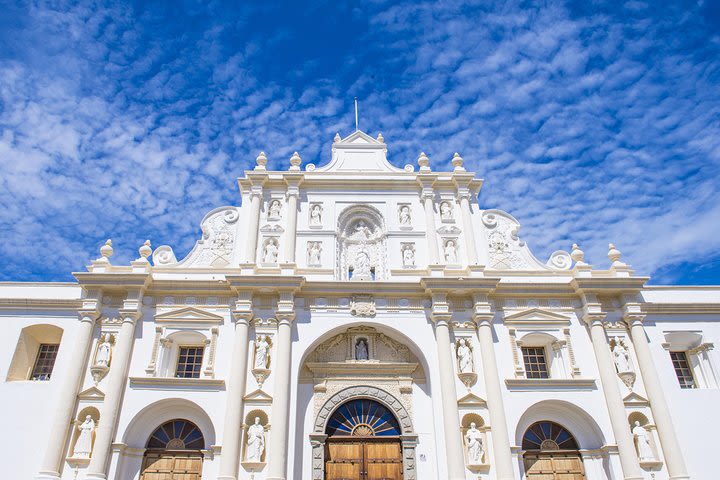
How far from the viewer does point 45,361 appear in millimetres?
18219

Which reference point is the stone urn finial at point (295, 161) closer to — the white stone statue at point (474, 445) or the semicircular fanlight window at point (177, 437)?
the semicircular fanlight window at point (177, 437)

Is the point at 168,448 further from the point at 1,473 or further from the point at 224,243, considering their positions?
the point at 224,243

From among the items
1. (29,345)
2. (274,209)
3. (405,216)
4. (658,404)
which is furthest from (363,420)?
(29,345)

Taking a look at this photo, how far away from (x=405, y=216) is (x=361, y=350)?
549cm

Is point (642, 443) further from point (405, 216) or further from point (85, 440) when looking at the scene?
point (85, 440)

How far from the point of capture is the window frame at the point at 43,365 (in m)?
17.8

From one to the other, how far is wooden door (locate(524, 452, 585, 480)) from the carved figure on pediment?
8.92 m

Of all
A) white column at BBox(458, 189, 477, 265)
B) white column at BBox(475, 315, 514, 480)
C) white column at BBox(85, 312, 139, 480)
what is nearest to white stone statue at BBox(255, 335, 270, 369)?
white column at BBox(85, 312, 139, 480)

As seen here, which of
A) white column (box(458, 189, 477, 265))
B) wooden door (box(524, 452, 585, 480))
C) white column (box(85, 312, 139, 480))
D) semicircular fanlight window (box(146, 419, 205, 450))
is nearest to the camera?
white column (box(85, 312, 139, 480))

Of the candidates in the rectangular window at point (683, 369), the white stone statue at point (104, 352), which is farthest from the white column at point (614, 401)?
the white stone statue at point (104, 352)

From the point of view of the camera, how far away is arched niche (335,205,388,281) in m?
19.5

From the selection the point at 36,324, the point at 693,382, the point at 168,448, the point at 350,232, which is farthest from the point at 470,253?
the point at 36,324

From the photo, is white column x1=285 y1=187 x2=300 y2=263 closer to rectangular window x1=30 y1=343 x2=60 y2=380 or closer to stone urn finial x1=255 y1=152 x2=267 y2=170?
stone urn finial x1=255 y1=152 x2=267 y2=170

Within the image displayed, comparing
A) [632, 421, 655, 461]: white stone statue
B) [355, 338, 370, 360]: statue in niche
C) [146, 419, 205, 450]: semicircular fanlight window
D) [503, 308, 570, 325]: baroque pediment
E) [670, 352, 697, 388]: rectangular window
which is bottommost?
[632, 421, 655, 461]: white stone statue
